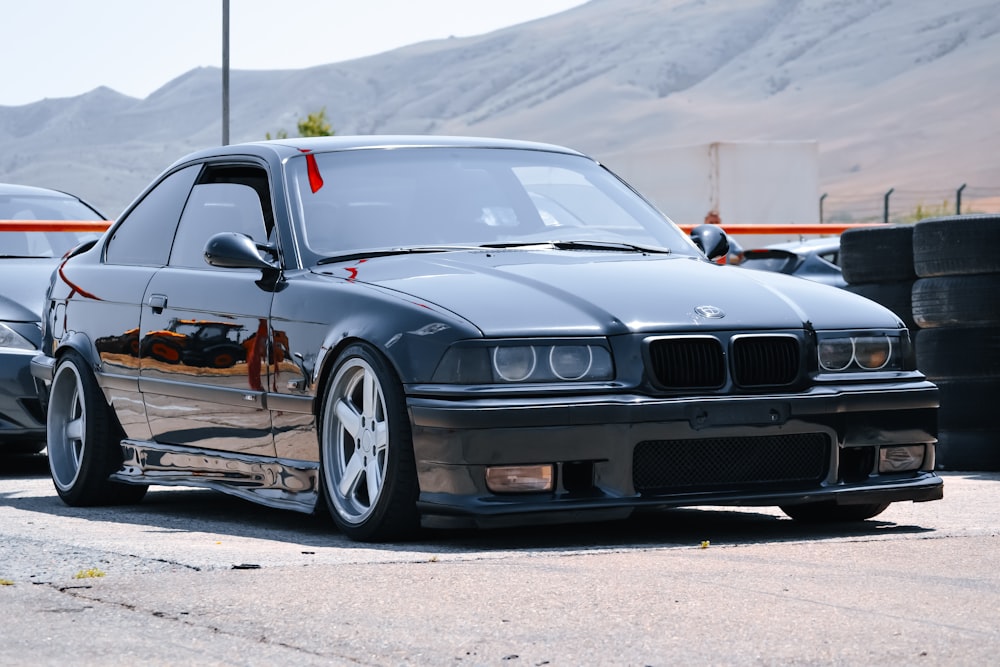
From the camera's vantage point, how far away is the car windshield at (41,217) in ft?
35.4

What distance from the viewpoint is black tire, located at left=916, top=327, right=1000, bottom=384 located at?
914 cm

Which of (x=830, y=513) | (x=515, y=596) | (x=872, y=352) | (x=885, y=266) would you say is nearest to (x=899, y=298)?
(x=885, y=266)

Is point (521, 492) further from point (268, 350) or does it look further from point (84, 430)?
point (84, 430)

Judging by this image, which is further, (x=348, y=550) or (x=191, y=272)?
(x=191, y=272)

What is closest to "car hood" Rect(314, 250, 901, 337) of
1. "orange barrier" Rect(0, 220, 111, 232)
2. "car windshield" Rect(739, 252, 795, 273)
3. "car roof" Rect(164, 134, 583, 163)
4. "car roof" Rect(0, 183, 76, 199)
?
"car roof" Rect(164, 134, 583, 163)

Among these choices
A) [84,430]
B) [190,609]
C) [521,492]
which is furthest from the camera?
[84,430]

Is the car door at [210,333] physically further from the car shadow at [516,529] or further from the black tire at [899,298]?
the black tire at [899,298]

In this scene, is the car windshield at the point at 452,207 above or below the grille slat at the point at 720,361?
above

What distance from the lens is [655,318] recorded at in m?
5.92

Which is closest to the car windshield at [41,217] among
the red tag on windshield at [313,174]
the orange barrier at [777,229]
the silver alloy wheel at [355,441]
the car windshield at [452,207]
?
the red tag on windshield at [313,174]

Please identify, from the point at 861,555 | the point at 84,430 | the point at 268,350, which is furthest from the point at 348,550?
the point at 84,430

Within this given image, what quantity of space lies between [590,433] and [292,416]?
1.26m

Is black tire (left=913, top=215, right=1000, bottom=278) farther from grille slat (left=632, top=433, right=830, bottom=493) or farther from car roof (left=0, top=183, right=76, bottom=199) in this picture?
car roof (left=0, top=183, right=76, bottom=199)

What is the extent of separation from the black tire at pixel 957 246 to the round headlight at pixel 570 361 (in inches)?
156
